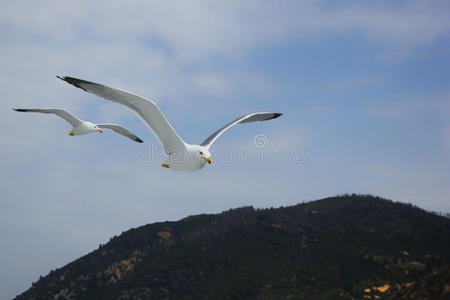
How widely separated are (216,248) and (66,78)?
55.2 metres

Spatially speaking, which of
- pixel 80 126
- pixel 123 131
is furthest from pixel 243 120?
pixel 80 126

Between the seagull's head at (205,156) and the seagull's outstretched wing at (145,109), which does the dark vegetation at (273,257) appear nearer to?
the seagull's head at (205,156)

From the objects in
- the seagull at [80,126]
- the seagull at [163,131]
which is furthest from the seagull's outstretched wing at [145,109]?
the seagull at [80,126]

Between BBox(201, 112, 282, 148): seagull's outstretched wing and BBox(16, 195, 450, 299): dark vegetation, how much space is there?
2474 cm

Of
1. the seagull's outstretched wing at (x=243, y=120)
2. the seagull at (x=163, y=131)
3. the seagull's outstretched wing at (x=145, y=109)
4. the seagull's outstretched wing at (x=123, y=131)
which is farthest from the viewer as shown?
the seagull's outstretched wing at (x=123, y=131)

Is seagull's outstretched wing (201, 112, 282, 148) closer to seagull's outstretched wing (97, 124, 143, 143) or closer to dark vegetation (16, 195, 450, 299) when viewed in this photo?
seagull's outstretched wing (97, 124, 143, 143)

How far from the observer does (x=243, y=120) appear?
72.9 ft

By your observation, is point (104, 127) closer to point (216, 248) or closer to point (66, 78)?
point (66, 78)

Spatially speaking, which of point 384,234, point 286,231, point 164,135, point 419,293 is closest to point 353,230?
point 384,234

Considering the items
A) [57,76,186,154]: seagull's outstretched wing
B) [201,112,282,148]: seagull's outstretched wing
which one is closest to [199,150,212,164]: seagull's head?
[57,76,186,154]: seagull's outstretched wing

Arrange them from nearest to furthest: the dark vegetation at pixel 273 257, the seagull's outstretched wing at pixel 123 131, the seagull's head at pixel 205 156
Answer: the seagull's head at pixel 205 156 < the seagull's outstretched wing at pixel 123 131 < the dark vegetation at pixel 273 257

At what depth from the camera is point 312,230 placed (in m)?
69.1

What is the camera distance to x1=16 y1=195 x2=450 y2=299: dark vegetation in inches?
2072

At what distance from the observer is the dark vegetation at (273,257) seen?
173 feet
